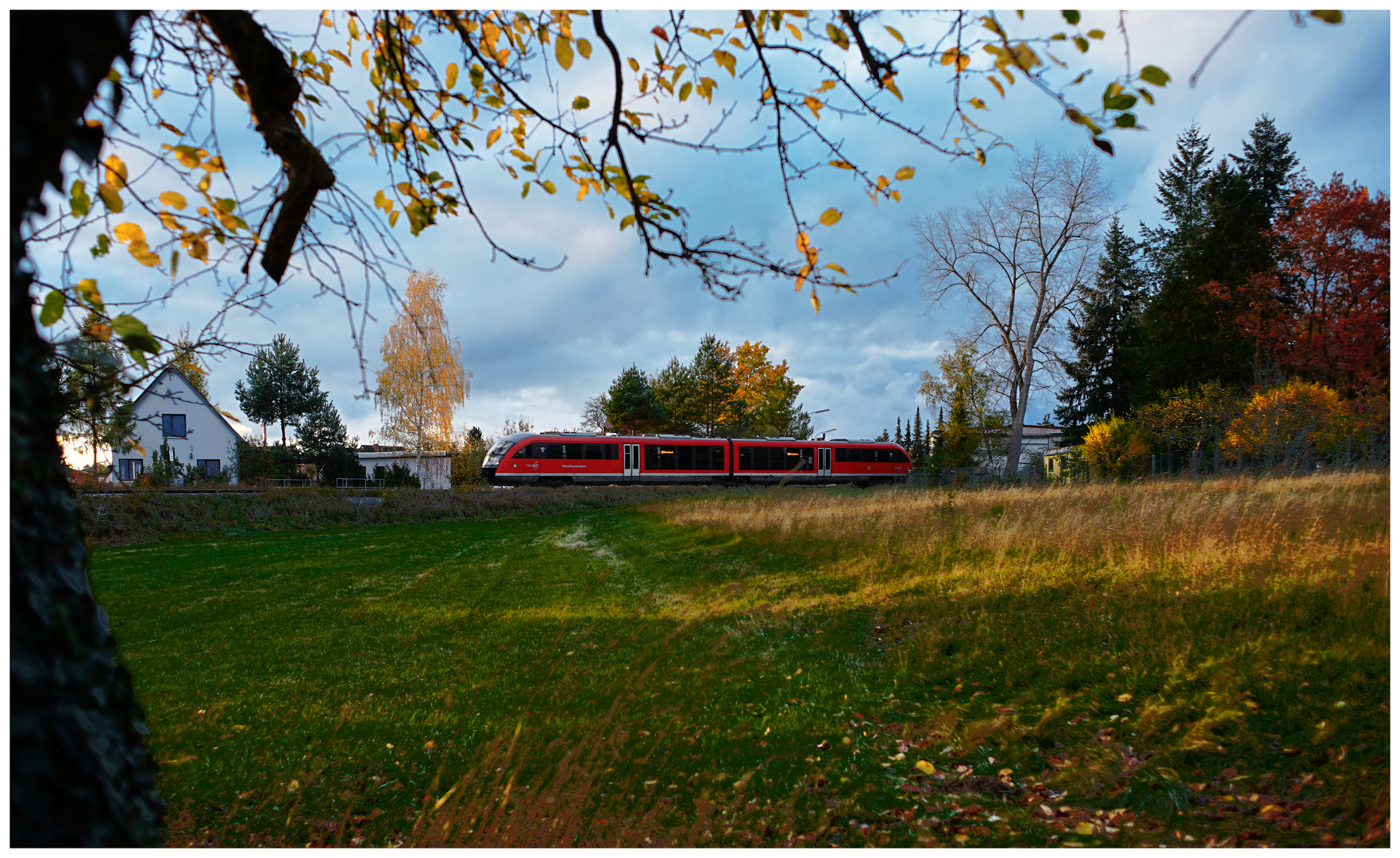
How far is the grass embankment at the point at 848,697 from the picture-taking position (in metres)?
3.29

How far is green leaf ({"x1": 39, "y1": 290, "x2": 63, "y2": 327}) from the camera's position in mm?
1808

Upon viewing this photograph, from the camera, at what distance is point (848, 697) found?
5.02m

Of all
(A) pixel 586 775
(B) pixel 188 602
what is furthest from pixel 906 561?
(B) pixel 188 602

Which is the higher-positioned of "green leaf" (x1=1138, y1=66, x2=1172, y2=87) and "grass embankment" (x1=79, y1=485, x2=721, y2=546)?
"green leaf" (x1=1138, y1=66, x2=1172, y2=87)

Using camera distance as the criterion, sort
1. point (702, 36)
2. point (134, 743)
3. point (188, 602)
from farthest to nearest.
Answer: point (188, 602) → point (702, 36) → point (134, 743)

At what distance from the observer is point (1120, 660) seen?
4855mm

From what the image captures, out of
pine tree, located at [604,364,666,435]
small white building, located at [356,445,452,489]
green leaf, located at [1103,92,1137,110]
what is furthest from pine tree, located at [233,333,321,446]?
green leaf, located at [1103,92,1137,110]

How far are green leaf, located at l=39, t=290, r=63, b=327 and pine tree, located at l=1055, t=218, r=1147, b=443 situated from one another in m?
39.4

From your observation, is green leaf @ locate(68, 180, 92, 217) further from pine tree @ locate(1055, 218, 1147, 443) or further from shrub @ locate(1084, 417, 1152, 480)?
pine tree @ locate(1055, 218, 1147, 443)

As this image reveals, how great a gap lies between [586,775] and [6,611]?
3.12m

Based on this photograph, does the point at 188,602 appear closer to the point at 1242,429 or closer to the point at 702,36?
the point at 702,36

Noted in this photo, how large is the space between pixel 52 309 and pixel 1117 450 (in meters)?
25.6

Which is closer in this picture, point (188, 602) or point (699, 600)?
point (699, 600)

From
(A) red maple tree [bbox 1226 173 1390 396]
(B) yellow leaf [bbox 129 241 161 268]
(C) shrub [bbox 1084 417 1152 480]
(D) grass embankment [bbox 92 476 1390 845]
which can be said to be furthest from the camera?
(C) shrub [bbox 1084 417 1152 480]
